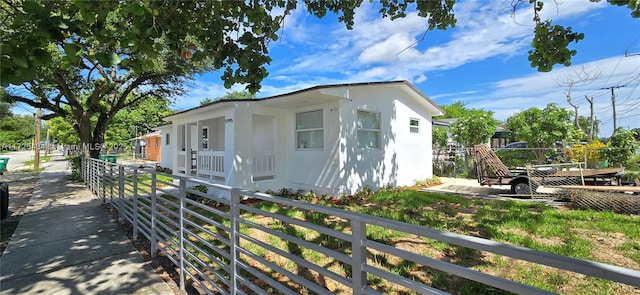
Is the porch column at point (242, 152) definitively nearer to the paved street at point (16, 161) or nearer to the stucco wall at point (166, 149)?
the stucco wall at point (166, 149)

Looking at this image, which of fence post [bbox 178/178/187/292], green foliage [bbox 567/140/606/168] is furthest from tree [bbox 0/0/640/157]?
green foliage [bbox 567/140/606/168]

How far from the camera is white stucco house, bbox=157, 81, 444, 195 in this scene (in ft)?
27.3

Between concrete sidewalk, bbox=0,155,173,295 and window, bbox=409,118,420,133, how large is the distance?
905 centimetres

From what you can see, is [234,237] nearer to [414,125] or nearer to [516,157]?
[414,125]

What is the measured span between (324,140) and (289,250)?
178 inches

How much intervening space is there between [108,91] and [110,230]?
10466 millimetres

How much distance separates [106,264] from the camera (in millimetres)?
3965

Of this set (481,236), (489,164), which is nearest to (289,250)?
(481,236)

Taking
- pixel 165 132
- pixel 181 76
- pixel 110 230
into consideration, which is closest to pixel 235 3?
pixel 110 230

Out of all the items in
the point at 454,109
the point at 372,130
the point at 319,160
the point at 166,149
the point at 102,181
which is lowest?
the point at 102,181

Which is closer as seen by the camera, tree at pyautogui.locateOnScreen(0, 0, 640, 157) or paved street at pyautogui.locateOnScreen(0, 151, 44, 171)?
tree at pyautogui.locateOnScreen(0, 0, 640, 157)

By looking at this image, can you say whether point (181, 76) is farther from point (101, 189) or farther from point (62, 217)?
point (62, 217)

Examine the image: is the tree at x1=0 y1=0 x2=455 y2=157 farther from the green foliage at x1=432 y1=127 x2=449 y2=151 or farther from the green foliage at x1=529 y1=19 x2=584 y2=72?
the green foliage at x1=432 y1=127 x2=449 y2=151

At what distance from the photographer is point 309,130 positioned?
30.0ft
